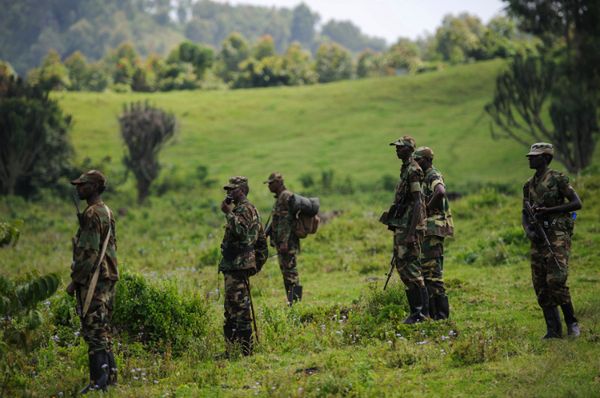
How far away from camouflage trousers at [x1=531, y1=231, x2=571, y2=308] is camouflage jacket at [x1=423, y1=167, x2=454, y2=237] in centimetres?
148

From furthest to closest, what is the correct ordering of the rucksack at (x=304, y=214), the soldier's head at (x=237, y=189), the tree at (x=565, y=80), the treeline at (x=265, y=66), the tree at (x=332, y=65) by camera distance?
the tree at (x=332, y=65), the treeline at (x=265, y=66), the tree at (x=565, y=80), the rucksack at (x=304, y=214), the soldier's head at (x=237, y=189)

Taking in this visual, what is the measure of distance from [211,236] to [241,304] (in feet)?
44.5

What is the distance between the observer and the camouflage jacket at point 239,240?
27.8ft

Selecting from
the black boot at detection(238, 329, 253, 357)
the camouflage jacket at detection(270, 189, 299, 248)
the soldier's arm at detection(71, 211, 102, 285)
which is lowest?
the black boot at detection(238, 329, 253, 357)

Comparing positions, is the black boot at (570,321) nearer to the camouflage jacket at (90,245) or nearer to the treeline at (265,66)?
the camouflage jacket at (90,245)

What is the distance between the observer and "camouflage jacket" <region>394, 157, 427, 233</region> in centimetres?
873

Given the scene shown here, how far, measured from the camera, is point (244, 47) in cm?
9475

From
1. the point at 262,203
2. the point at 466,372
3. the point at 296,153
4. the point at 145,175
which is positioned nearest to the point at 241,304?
the point at 466,372

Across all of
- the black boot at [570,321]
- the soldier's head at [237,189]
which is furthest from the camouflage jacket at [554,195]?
the soldier's head at [237,189]

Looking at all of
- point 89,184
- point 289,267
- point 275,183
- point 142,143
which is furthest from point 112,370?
point 142,143

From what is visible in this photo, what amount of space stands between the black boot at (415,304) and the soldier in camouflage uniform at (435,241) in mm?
448

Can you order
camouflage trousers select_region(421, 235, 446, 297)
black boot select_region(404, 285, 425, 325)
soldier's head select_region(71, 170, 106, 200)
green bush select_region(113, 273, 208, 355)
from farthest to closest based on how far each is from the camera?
camouflage trousers select_region(421, 235, 446, 297) < green bush select_region(113, 273, 208, 355) < black boot select_region(404, 285, 425, 325) < soldier's head select_region(71, 170, 106, 200)

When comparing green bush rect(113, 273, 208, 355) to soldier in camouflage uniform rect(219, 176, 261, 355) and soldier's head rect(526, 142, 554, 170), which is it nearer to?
soldier in camouflage uniform rect(219, 176, 261, 355)

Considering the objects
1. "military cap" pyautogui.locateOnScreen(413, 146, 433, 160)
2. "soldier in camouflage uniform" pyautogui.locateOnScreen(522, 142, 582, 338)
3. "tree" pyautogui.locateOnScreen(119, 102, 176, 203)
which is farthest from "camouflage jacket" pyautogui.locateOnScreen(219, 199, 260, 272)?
"tree" pyautogui.locateOnScreen(119, 102, 176, 203)
